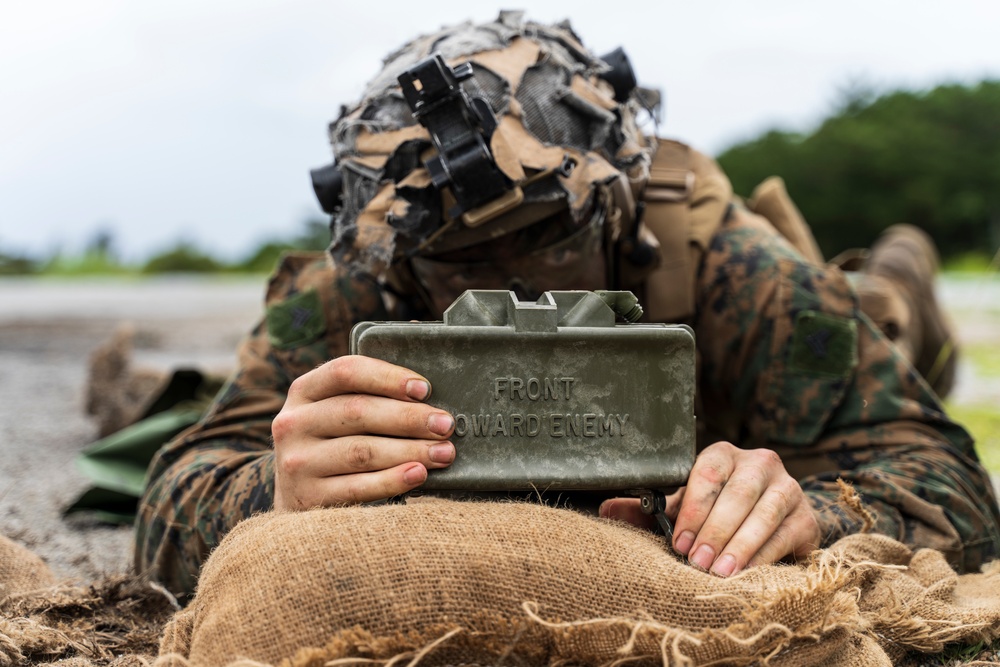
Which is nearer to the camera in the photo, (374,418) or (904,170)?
(374,418)

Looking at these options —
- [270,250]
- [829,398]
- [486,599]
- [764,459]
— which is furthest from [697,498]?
[270,250]

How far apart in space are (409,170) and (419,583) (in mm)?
1024

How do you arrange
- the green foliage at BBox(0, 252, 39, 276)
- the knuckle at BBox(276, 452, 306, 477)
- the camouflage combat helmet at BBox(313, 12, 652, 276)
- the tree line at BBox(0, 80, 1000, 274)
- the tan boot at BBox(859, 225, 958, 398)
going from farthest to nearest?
the tree line at BBox(0, 80, 1000, 274)
the green foliage at BBox(0, 252, 39, 276)
the tan boot at BBox(859, 225, 958, 398)
the camouflage combat helmet at BBox(313, 12, 652, 276)
the knuckle at BBox(276, 452, 306, 477)

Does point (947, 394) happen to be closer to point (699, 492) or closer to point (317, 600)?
point (699, 492)

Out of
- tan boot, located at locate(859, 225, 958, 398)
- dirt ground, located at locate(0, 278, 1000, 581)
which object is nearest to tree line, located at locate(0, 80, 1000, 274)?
dirt ground, located at locate(0, 278, 1000, 581)

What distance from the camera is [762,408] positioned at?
8.18ft

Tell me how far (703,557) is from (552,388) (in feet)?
1.06

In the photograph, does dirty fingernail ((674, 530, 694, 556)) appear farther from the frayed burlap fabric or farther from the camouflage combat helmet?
the camouflage combat helmet

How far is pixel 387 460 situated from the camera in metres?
1.42

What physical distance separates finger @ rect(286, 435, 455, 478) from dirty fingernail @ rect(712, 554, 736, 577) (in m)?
0.40

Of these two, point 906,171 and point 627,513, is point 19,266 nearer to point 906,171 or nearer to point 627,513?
point 627,513

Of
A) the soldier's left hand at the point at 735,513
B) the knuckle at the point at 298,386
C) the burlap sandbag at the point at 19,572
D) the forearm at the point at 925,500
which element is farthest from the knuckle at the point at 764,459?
the burlap sandbag at the point at 19,572

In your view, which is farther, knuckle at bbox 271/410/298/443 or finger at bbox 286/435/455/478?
knuckle at bbox 271/410/298/443

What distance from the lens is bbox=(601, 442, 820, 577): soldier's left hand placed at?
146 cm
